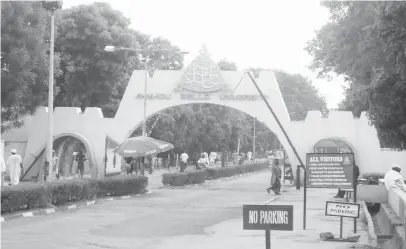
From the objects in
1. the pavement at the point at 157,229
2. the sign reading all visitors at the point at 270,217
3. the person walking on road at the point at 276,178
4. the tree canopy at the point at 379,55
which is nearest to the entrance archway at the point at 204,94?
the tree canopy at the point at 379,55

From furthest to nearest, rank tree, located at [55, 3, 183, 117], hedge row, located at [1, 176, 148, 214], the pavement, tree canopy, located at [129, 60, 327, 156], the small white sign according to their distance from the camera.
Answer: tree canopy, located at [129, 60, 327, 156]
tree, located at [55, 3, 183, 117]
hedge row, located at [1, 176, 148, 214]
the small white sign
the pavement

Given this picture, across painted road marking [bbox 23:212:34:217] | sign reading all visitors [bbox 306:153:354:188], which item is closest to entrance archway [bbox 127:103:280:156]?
painted road marking [bbox 23:212:34:217]

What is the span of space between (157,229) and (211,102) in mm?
22291

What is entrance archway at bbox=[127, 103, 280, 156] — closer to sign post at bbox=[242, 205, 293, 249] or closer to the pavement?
the pavement

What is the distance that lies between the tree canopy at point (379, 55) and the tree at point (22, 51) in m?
13.9

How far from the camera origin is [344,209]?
45.6ft

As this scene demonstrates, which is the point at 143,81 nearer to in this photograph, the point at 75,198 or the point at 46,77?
the point at 46,77

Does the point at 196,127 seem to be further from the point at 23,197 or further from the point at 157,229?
the point at 157,229

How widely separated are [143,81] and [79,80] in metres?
6.67

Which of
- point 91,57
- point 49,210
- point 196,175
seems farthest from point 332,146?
point 49,210

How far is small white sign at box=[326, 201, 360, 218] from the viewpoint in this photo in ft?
45.4

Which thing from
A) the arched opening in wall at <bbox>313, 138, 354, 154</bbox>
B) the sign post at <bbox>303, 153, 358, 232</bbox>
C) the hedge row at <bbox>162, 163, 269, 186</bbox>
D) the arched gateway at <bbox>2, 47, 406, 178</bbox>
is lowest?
the hedge row at <bbox>162, 163, 269, 186</bbox>

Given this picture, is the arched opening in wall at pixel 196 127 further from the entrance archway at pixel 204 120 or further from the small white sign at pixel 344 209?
the small white sign at pixel 344 209

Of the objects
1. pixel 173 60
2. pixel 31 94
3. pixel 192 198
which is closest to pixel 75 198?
pixel 192 198
